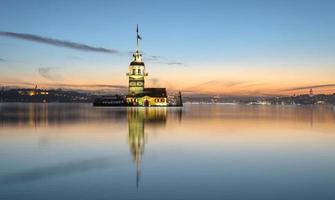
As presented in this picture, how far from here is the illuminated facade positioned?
170 m

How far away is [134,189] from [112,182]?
1.45 m

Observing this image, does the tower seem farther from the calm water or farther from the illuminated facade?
the calm water

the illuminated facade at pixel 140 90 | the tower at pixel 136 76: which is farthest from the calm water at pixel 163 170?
the tower at pixel 136 76

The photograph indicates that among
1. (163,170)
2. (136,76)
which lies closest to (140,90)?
(136,76)

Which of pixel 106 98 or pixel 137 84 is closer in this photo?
pixel 137 84

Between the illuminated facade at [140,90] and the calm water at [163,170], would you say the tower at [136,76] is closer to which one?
the illuminated facade at [140,90]

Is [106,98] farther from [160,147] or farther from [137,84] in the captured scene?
[160,147]

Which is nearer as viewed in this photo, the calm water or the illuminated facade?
the calm water

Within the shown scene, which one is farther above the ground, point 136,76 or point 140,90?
point 136,76

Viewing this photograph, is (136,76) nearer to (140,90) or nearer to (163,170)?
(140,90)

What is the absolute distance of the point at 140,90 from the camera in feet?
584

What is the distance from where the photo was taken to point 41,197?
13.4m

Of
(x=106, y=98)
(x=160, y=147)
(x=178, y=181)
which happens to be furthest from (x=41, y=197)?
(x=106, y=98)

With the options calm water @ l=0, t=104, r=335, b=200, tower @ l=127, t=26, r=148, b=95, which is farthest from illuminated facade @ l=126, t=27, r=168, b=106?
calm water @ l=0, t=104, r=335, b=200
